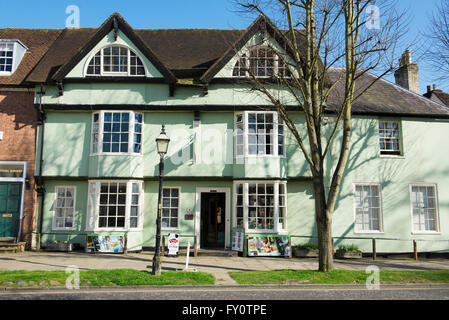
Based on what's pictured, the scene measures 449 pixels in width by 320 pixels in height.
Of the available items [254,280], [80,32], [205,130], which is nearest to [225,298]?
[254,280]

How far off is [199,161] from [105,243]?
17.8 ft

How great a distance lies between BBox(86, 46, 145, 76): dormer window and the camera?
16.2 meters

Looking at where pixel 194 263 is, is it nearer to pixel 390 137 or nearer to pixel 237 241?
pixel 237 241

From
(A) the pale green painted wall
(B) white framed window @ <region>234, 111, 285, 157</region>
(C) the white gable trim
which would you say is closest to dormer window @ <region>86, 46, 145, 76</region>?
(C) the white gable trim

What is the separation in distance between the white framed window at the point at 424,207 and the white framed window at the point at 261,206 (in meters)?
6.30

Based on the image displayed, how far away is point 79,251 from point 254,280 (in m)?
9.03

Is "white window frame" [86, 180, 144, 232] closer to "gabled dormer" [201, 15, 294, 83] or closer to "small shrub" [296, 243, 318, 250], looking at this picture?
"gabled dormer" [201, 15, 294, 83]

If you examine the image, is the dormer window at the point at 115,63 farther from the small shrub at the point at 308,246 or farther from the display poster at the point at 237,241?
the small shrub at the point at 308,246

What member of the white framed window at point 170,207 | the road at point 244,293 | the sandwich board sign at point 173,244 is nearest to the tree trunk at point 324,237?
the road at point 244,293

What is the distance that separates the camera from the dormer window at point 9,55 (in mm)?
17688

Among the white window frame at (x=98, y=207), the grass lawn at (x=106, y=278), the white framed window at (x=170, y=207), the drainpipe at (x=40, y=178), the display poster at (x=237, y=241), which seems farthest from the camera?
the white framed window at (x=170, y=207)

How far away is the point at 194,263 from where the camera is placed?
42.1 feet

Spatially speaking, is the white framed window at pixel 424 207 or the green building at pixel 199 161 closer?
the green building at pixel 199 161

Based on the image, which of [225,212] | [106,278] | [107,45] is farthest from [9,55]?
[106,278]
